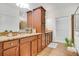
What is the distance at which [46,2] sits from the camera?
7.07ft

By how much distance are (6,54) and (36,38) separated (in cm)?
116

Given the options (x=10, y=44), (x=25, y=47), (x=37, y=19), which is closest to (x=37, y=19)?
(x=37, y=19)

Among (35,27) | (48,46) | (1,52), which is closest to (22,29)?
(35,27)

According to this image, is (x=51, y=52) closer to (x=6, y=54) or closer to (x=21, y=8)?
(x=6, y=54)

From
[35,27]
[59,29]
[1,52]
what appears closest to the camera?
[1,52]

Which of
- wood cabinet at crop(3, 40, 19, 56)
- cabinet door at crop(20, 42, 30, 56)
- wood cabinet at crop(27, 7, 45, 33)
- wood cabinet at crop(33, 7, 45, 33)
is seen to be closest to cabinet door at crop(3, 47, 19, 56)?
wood cabinet at crop(3, 40, 19, 56)

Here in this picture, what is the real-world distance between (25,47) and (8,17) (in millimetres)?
694

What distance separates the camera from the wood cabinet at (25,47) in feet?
6.97

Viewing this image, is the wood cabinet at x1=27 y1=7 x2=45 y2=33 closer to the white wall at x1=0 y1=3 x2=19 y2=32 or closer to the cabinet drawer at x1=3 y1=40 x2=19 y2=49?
the white wall at x1=0 y1=3 x2=19 y2=32

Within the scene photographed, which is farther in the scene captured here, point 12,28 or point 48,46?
point 48,46

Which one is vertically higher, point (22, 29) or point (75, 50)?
point (22, 29)

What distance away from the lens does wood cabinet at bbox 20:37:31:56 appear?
2125 mm

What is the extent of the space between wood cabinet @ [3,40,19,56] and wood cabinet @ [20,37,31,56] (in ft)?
0.47

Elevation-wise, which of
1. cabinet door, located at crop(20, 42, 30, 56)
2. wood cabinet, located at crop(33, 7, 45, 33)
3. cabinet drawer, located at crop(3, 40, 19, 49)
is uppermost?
wood cabinet, located at crop(33, 7, 45, 33)
